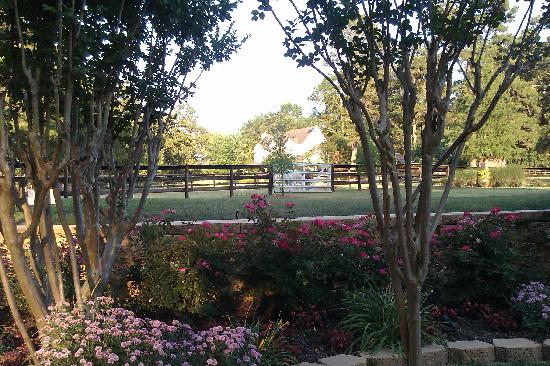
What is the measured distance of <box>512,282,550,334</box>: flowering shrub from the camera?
4.28m

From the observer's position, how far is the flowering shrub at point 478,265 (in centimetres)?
479

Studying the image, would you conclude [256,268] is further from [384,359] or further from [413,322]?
[413,322]

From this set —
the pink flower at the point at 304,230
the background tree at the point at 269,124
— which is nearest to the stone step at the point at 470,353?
the pink flower at the point at 304,230

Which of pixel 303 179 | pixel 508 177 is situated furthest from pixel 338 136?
pixel 303 179

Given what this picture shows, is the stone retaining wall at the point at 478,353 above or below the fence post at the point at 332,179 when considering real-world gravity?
below

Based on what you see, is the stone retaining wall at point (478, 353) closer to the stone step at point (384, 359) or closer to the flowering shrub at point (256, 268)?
the stone step at point (384, 359)

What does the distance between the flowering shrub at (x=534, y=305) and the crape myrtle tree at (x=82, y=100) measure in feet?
10.7

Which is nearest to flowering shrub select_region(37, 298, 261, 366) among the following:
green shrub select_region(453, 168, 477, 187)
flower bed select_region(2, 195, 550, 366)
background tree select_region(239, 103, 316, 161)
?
flower bed select_region(2, 195, 550, 366)

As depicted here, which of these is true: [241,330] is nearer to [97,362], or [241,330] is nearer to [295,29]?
[97,362]

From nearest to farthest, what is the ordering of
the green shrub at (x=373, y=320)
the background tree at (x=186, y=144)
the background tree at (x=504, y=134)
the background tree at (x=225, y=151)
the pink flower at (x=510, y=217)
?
the green shrub at (x=373, y=320), the pink flower at (x=510, y=217), the background tree at (x=504, y=134), the background tree at (x=186, y=144), the background tree at (x=225, y=151)

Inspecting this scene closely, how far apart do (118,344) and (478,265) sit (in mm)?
3419

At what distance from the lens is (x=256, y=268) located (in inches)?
172

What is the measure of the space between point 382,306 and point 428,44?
2.46 meters

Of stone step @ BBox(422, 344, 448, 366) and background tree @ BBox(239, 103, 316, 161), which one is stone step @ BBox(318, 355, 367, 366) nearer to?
stone step @ BBox(422, 344, 448, 366)
